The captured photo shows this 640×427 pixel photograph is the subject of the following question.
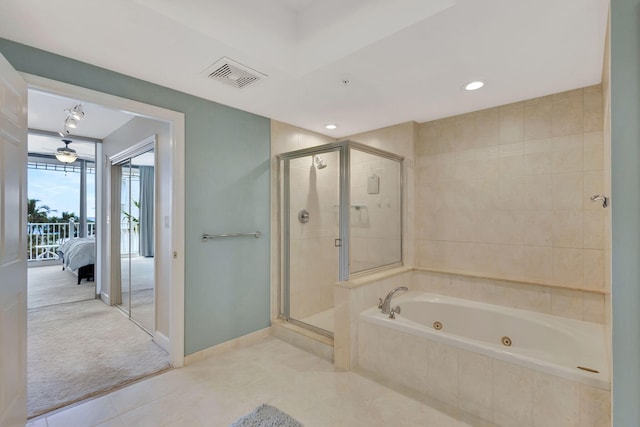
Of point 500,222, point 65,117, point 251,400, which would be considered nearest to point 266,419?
point 251,400

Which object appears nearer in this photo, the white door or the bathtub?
the white door

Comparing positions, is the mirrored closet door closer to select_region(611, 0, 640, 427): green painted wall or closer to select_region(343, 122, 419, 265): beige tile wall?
select_region(343, 122, 419, 265): beige tile wall

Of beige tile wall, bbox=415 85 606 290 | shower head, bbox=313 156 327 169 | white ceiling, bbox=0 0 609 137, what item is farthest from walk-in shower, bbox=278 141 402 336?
white ceiling, bbox=0 0 609 137

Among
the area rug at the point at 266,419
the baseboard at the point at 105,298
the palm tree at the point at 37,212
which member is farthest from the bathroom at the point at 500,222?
the palm tree at the point at 37,212

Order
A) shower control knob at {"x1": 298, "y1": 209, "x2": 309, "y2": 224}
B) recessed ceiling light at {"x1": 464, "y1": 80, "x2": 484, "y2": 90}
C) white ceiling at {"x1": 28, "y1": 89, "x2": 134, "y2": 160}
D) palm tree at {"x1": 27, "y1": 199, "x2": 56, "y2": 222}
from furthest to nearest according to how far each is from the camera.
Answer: palm tree at {"x1": 27, "y1": 199, "x2": 56, "y2": 222} < shower control knob at {"x1": 298, "y1": 209, "x2": 309, "y2": 224} < white ceiling at {"x1": 28, "y1": 89, "x2": 134, "y2": 160} < recessed ceiling light at {"x1": 464, "y1": 80, "x2": 484, "y2": 90}

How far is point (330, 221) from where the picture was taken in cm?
327

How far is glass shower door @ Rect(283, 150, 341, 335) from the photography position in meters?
3.17

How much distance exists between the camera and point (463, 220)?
2.95 metres

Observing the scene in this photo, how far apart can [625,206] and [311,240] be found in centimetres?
259

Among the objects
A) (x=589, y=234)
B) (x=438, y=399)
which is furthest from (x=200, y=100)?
(x=589, y=234)

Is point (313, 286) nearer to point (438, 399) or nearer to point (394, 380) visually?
point (394, 380)

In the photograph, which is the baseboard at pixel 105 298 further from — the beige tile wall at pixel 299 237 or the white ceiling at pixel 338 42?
the white ceiling at pixel 338 42

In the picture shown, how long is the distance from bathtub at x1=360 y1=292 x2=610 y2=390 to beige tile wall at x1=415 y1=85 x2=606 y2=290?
34cm

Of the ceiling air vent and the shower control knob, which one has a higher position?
the ceiling air vent
